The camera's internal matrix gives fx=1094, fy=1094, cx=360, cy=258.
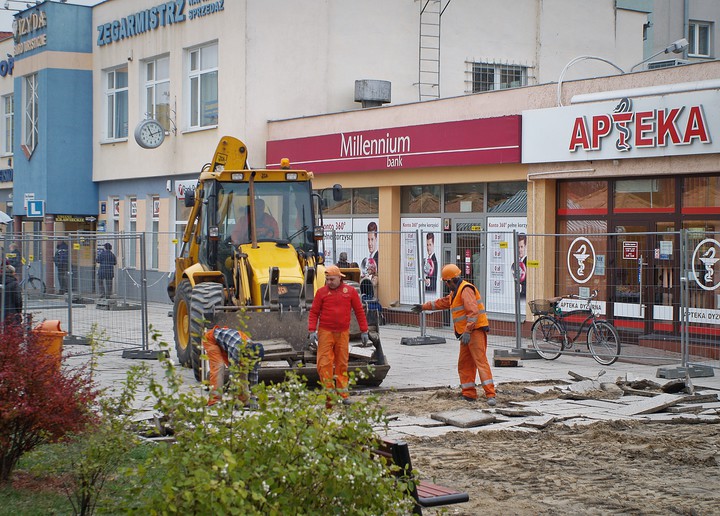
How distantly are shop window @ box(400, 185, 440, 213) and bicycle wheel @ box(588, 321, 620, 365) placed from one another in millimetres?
7358

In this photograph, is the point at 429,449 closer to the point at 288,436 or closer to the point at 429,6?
the point at 288,436

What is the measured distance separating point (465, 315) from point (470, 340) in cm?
35

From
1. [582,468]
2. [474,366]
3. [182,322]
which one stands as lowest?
[582,468]

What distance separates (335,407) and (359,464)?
0.84 meters

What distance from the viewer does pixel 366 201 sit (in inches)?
1038

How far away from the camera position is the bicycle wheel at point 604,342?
688 inches

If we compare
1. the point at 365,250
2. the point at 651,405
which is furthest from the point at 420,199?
the point at 651,405

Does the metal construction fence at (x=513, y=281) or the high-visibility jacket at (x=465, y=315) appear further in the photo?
the metal construction fence at (x=513, y=281)

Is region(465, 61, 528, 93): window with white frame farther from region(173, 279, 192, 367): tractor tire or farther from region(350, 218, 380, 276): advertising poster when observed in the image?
region(173, 279, 192, 367): tractor tire

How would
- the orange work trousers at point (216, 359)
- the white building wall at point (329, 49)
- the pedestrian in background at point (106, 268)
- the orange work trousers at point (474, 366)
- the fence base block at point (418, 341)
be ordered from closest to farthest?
the orange work trousers at point (216, 359) → the orange work trousers at point (474, 366) → the pedestrian in background at point (106, 268) → the fence base block at point (418, 341) → the white building wall at point (329, 49)

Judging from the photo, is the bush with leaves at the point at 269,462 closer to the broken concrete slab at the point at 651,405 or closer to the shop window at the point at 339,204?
the broken concrete slab at the point at 651,405

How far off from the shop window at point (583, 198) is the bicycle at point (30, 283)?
9.89 metres

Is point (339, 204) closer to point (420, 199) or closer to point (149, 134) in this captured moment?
point (420, 199)

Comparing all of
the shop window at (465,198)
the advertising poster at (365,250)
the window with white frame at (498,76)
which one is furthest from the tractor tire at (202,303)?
the window with white frame at (498,76)
